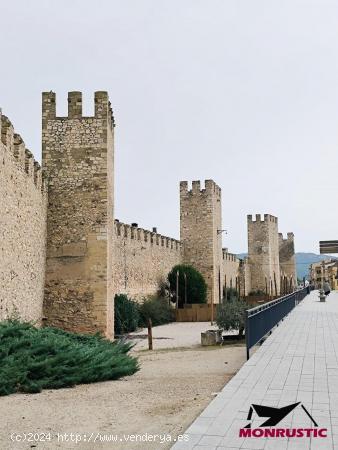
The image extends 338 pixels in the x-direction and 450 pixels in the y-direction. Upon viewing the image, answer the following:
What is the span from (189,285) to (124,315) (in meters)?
10.4

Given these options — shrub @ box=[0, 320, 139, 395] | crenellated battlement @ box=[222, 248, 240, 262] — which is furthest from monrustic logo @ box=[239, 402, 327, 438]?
crenellated battlement @ box=[222, 248, 240, 262]

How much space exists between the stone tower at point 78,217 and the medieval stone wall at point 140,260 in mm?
8366

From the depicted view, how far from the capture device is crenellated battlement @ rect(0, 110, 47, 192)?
1163cm

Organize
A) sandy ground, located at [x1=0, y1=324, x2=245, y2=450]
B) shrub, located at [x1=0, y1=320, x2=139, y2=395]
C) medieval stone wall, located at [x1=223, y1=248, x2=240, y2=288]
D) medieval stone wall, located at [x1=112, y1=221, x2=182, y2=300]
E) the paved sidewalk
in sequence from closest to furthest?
the paved sidewalk → sandy ground, located at [x1=0, y1=324, x2=245, y2=450] → shrub, located at [x1=0, y1=320, x2=139, y2=395] → medieval stone wall, located at [x1=112, y1=221, x2=182, y2=300] → medieval stone wall, located at [x1=223, y1=248, x2=240, y2=288]

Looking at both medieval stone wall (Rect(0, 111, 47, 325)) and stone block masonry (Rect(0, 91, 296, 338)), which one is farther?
stone block masonry (Rect(0, 91, 296, 338))

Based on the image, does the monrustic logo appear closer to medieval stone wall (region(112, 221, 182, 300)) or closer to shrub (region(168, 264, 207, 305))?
medieval stone wall (region(112, 221, 182, 300))

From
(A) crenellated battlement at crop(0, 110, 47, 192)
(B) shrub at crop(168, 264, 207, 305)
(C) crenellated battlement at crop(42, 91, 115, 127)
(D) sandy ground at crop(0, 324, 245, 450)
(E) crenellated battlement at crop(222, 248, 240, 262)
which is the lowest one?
(D) sandy ground at crop(0, 324, 245, 450)

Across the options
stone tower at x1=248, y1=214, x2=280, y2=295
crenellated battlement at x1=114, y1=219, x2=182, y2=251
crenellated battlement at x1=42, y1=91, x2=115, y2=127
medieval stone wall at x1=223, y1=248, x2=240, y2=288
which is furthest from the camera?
stone tower at x1=248, y1=214, x2=280, y2=295

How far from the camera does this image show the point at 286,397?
5.97 meters

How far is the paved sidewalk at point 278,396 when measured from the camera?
432cm

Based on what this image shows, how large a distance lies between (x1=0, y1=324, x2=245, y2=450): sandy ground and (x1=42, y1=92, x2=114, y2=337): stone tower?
665 centimetres

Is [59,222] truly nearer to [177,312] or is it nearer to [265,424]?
[265,424]

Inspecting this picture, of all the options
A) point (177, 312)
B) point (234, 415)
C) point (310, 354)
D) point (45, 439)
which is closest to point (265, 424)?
point (234, 415)

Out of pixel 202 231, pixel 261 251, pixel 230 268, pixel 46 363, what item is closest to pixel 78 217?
pixel 46 363
